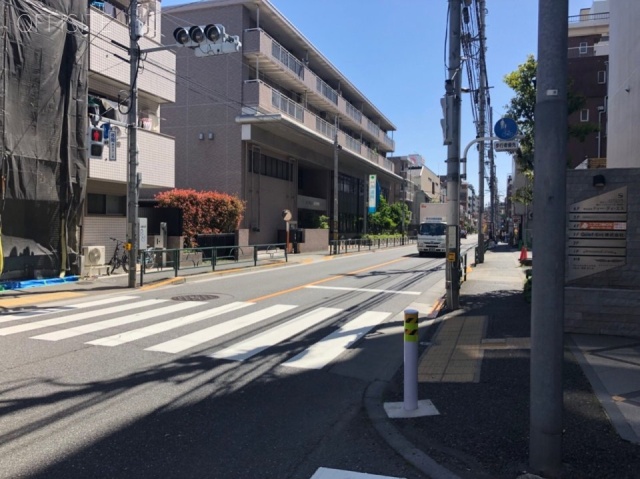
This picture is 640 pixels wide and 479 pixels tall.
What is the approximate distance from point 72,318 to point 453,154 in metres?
8.81

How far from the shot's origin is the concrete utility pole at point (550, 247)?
365 centimetres

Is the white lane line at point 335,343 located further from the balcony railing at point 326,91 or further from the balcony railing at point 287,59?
the balcony railing at point 326,91

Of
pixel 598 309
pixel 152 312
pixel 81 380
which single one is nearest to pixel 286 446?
pixel 81 380

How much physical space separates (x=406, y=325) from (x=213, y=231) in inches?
774

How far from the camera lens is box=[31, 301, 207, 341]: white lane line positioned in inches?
327

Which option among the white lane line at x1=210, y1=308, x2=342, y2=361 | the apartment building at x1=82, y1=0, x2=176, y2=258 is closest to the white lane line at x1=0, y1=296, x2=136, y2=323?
the apartment building at x1=82, y1=0, x2=176, y2=258

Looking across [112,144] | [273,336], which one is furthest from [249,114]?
[273,336]

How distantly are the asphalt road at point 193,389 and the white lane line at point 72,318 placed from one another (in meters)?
0.04

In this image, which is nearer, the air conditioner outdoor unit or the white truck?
the air conditioner outdoor unit

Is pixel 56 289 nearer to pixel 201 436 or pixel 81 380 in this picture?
pixel 81 380

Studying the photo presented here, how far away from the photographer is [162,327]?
362 inches

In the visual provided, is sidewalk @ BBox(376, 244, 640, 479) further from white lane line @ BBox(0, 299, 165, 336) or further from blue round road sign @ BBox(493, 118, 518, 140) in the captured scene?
white lane line @ BBox(0, 299, 165, 336)

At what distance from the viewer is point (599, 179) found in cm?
811

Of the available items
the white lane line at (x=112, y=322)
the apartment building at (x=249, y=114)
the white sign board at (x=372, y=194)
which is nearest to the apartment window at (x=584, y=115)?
the white sign board at (x=372, y=194)
